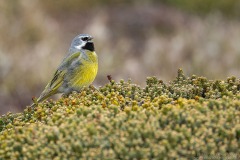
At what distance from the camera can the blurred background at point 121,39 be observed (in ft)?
49.5


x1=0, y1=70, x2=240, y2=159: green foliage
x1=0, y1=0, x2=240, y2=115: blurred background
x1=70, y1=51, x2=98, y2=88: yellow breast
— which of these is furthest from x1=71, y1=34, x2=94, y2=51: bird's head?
x1=0, y1=0, x2=240, y2=115: blurred background

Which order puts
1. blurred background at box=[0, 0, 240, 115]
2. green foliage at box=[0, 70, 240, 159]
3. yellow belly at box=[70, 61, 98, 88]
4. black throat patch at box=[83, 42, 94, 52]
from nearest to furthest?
green foliage at box=[0, 70, 240, 159] < yellow belly at box=[70, 61, 98, 88] < black throat patch at box=[83, 42, 94, 52] < blurred background at box=[0, 0, 240, 115]

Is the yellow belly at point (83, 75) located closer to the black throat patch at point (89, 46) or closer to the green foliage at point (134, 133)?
the black throat patch at point (89, 46)

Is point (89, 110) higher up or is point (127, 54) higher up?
point (127, 54)

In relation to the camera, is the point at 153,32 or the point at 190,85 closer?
the point at 190,85

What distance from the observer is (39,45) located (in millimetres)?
17297

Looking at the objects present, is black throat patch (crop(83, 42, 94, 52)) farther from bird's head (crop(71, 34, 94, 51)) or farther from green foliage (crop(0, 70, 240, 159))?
green foliage (crop(0, 70, 240, 159))

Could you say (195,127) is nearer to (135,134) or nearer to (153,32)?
(135,134)

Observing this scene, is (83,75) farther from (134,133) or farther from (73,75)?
(134,133)

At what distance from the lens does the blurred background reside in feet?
49.5

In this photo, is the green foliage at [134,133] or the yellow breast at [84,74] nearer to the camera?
the green foliage at [134,133]

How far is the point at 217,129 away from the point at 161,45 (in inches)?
486

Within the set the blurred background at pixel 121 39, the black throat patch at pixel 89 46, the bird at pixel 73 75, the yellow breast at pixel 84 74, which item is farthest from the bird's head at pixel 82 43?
the blurred background at pixel 121 39

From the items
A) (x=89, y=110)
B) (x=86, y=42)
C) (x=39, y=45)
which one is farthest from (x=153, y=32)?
(x=89, y=110)
